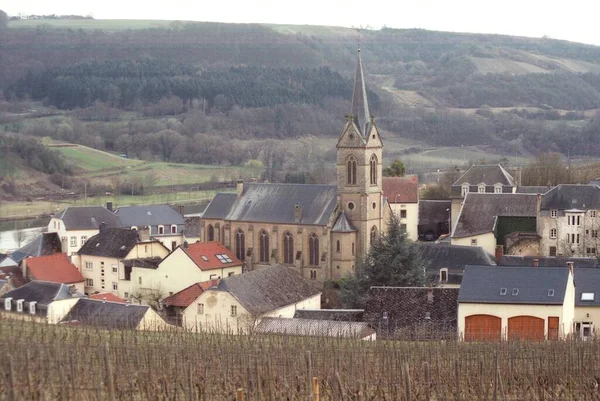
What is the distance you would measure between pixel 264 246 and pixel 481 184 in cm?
1721

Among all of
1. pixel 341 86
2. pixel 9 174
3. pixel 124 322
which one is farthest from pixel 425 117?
pixel 124 322

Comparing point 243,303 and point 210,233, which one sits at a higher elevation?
point 243,303

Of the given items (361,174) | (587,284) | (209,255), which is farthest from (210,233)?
(587,284)

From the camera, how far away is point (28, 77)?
199 meters

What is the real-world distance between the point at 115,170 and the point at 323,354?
352ft

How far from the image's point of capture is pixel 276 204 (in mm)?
69250

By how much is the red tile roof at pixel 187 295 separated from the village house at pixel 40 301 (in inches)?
204

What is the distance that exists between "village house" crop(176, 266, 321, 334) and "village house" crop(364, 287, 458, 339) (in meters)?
5.15

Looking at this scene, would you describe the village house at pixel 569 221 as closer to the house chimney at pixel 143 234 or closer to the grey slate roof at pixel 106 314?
the house chimney at pixel 143 234

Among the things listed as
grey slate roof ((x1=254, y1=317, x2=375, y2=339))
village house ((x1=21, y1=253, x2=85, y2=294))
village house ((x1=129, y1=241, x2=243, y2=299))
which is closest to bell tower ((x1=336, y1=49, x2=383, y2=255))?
village house ((x1=129, y1=241, x2=243, y2=299))

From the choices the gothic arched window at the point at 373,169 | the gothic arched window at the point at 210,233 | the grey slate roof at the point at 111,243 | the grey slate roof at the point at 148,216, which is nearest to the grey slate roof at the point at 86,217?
the grey slate roof at the point at 148,216

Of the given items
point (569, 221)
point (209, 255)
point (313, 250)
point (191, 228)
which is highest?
point (569, 221)

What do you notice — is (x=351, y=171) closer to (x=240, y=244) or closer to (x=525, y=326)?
(x=240, y=244)

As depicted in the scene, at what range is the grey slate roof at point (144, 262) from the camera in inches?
2421
